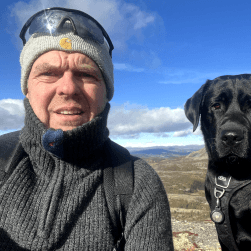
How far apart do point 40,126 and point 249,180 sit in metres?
3.05

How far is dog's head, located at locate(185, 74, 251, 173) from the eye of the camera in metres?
3.45

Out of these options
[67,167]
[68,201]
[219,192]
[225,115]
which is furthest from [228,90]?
[68,201]

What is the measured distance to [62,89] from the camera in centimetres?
190

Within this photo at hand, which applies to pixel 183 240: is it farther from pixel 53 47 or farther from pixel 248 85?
pixel 53 47

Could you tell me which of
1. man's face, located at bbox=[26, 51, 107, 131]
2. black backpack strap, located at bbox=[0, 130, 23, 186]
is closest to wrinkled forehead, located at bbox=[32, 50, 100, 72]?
man's face, located at bbox=[26, 51, 107, 131]

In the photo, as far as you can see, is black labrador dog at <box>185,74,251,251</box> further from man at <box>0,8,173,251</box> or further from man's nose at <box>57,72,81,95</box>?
man's nose at <box>57,72,81,95</box>

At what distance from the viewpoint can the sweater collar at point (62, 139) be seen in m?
1.80

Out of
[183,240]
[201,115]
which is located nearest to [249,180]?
[201,115]

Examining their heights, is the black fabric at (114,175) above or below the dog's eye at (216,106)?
below

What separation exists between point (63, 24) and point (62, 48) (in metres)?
0.40

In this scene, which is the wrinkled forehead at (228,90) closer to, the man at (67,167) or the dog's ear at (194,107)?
the dog's ear at (194,107)

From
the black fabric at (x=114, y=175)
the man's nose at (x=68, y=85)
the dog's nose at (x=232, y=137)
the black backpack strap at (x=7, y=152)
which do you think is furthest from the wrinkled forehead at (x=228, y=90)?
the black backpack strap at (x=7, y=152)

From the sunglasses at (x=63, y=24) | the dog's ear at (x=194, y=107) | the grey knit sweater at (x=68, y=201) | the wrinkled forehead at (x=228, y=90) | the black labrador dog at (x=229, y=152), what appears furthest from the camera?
the dog's ear at (x=194, y=107)

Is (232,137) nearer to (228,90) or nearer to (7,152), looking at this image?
(228,90)
